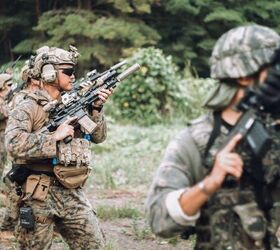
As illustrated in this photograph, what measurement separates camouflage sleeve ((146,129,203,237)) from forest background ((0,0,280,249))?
562 centimetres

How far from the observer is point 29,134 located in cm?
513

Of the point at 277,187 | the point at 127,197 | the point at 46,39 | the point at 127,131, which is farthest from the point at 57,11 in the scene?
the point at 277,187

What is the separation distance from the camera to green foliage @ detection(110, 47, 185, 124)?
15.2 m

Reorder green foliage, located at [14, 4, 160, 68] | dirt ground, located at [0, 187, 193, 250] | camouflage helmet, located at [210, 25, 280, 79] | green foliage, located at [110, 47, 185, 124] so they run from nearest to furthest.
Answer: camouflage helmet, located at [210, 25, 280, 79] → dirt ground, located at [0, 187, 193, 250] → green foliage, located at [110, 47, 185, 124] → green foliage, located at [14, 4, 160, 68]

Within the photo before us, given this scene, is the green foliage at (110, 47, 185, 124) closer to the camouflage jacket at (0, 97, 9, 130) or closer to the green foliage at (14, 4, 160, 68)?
the green foliage at (14, 4, 160, 68)

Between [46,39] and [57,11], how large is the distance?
1.35 metres

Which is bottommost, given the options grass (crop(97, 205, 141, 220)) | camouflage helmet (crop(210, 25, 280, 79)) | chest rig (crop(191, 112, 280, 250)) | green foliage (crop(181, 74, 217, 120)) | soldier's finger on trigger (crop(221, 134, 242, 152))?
green foliage (crop(181, 74, 217, 120))

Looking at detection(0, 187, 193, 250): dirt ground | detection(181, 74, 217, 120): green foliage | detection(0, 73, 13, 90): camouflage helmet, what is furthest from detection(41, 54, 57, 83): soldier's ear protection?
detection(181, 74, 217, 120): green foliage

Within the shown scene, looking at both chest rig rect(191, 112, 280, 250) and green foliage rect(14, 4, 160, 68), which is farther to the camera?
green foliage rect(14, 4, 160, 68)

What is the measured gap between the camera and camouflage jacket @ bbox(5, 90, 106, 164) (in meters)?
5.09

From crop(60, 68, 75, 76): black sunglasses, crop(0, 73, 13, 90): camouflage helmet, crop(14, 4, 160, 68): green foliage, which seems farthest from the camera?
crop(14, 4, 160, 68): green foliage

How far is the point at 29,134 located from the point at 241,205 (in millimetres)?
2540

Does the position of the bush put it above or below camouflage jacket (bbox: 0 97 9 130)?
below

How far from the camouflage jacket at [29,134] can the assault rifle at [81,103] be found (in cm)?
7
